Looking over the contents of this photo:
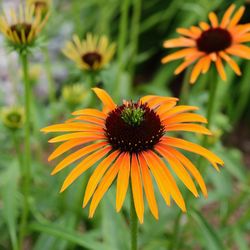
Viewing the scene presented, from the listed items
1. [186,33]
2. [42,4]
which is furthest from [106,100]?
[42,4]

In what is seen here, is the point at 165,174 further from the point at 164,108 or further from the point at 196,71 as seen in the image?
the point at 196,71

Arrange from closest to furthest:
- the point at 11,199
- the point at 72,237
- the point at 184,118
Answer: the point at 184,118, the point at 72,237, the point at 11,199

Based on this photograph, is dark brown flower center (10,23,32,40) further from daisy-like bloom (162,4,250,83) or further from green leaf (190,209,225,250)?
green leaf (190,209,225,250)

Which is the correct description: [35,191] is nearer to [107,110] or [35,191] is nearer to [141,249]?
[141,249]

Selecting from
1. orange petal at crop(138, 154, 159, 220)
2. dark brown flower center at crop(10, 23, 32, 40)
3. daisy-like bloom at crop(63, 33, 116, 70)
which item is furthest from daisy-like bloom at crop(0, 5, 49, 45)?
orange petal at crop(138, 154, 159, 220)

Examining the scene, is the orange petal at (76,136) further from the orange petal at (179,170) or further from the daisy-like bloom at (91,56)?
the daisy-like bloom at (91,56)

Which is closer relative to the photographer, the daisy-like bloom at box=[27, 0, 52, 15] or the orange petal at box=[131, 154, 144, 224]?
the orange petal at box=[131, 154, 144, 224]
